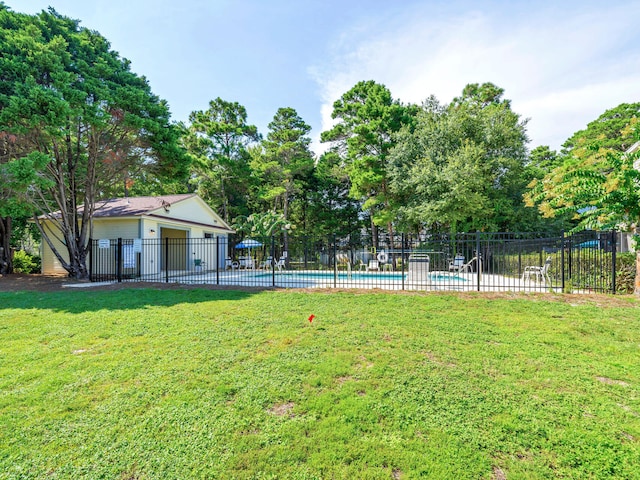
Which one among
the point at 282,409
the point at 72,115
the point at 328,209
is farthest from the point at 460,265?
the point at 328,209

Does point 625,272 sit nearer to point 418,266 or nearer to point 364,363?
point 418,266

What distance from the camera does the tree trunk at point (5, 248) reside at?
13992mm

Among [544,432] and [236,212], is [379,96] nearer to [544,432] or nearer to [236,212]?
[236,212]

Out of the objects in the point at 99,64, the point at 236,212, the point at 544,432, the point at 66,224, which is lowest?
the point at 544,432

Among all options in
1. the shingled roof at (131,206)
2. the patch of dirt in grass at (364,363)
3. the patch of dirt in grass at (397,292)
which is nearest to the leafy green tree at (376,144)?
the shingled roof at (131,206)

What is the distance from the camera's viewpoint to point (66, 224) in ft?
37.3

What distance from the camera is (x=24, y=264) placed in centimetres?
1642

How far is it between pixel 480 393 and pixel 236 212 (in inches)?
1009

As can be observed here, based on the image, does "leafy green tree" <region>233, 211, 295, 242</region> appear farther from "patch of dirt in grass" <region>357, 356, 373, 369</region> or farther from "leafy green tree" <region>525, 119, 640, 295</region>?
"patch of dirt in grass" <region>357, 356, 373, 369</region>

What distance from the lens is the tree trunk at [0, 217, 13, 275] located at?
1399 cm

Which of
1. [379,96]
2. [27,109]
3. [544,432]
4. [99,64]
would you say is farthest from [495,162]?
[27,109]

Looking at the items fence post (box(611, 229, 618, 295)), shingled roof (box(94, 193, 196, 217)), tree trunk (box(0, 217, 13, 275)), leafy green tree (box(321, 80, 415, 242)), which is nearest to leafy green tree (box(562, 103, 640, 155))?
leafy green tree (box(321, 80, 415, 242))

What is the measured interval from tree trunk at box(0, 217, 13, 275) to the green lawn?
12.2 meters

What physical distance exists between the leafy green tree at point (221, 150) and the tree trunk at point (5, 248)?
447 inches
